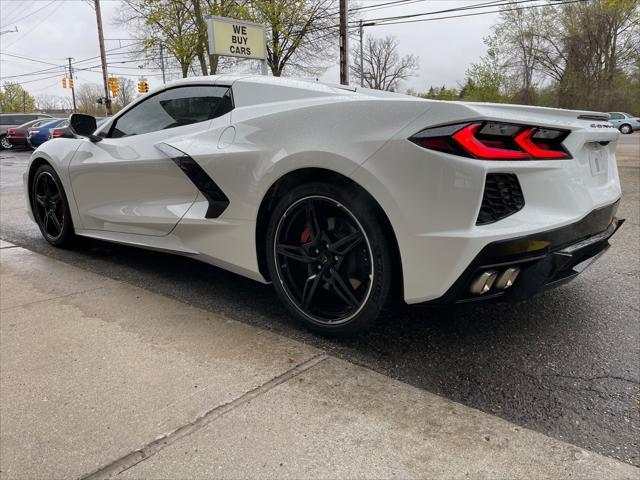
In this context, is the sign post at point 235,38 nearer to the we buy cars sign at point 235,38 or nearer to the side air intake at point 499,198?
the we buy cars sign at point 235,38

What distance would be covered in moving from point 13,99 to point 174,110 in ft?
323

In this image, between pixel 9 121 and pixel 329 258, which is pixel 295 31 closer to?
pixel 9 121

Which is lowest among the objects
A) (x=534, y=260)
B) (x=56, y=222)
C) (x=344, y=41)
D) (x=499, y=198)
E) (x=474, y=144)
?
(x=56, y=222)

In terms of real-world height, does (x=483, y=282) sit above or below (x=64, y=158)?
below

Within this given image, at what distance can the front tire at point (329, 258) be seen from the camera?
2285 mm

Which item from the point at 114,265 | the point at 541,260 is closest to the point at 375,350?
the point at 541,260

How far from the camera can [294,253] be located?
2613mm

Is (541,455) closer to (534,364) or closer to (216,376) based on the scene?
(534,364)

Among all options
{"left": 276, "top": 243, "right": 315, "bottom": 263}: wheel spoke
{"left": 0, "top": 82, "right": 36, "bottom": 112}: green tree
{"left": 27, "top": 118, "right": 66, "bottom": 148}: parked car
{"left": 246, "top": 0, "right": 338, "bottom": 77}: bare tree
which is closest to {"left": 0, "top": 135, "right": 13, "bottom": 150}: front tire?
{"left": 27, "top": 118, "right": 66, "bottom": 148}: parked car

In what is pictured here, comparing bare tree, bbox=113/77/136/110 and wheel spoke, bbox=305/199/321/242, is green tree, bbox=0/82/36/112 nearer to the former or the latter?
bare tree, bbox=113/77/136/110

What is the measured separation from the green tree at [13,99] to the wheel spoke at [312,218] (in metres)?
97.2

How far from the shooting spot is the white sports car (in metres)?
2.02

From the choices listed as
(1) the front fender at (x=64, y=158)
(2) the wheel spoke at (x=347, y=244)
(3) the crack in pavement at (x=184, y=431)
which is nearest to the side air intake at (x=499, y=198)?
(2) the wheel spoke at (x=347, y=244)

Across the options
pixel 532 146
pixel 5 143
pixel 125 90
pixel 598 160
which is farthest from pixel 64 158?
pixel 125 90
